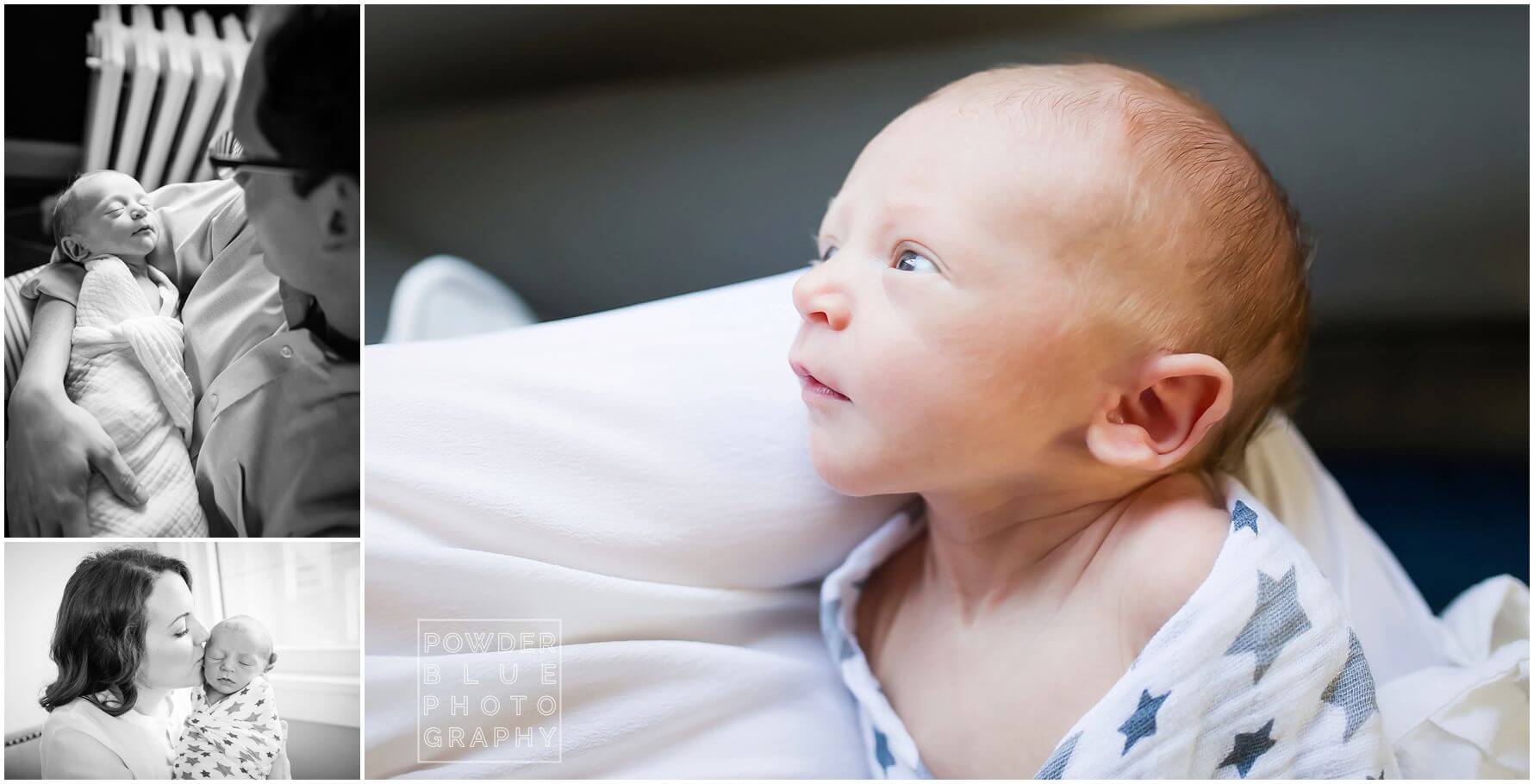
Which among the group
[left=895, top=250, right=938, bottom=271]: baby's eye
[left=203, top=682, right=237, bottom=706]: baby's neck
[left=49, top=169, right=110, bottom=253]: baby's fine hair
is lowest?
[left=203, top=682, right=237, bottom=706]: baby's neck

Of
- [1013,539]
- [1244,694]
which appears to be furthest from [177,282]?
[1244,694]

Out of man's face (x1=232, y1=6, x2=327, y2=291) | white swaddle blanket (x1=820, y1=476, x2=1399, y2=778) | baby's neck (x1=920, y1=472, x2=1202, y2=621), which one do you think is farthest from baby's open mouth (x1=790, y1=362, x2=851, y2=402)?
man's face (x1=232, y1=6, x2=327, y2=291)

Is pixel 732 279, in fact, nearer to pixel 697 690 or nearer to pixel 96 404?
pixel 697 690

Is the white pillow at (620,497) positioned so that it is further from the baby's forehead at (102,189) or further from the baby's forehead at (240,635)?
the baby's forehead at (102,189)

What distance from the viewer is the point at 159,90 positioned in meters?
0.64

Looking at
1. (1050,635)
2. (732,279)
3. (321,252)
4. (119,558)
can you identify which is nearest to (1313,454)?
(1050,635)

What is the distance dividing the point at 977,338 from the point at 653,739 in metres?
0.33

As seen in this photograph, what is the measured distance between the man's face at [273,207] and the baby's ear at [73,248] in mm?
106

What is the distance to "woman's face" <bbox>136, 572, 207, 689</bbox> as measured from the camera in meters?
0.59

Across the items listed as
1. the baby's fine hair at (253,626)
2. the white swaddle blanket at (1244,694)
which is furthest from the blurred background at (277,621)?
the white swaddle blanket at (1244,694)

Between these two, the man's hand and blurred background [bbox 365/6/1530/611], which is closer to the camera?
the man's hand

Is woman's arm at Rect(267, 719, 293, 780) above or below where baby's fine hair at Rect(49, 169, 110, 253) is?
below

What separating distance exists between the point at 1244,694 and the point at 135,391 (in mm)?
685

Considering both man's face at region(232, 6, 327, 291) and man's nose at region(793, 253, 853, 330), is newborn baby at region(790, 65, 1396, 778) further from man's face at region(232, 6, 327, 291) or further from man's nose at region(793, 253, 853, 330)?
man's face at region(232, 6, 327, 291)
